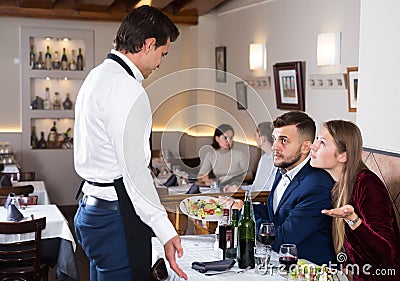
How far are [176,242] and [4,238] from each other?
2289 mm

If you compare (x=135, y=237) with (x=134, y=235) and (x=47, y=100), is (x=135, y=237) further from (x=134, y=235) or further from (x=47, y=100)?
(x=47, y=100)

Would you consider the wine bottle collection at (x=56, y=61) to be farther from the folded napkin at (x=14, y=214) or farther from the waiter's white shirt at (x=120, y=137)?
the waiter's white shirt at (x=120, y=137)

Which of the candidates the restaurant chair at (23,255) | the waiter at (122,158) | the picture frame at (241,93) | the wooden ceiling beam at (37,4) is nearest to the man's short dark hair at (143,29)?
the waiter at (122,158)

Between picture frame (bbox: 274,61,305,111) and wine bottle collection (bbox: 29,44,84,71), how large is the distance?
311cm

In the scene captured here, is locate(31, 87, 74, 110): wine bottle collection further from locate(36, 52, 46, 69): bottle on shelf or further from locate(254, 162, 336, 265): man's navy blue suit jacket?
locate(254, 162, 336, 265): man's navy blue suit jacket

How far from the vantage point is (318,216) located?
2666 mm

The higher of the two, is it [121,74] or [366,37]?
[366,37]

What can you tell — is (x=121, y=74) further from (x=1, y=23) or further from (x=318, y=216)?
(x=1, y=23)

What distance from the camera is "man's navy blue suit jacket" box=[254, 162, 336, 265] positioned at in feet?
8.70

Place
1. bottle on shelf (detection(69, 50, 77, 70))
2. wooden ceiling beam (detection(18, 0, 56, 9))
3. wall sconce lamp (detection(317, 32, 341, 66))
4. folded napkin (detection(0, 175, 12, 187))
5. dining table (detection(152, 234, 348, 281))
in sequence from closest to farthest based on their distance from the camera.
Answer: dining table (detection(152, 234, 348, 281)) → wall sconce lamp (detection(317, 32, 341, 66)) → folded napkin (detection(0, 175, 12, 187)) → wooden ceiling beam (detection(18, 0, 56, 9)) → bottle on shelf (detection(69, 50, 77, 70))

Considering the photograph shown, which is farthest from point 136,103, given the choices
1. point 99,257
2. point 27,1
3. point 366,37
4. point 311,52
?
point 27,1

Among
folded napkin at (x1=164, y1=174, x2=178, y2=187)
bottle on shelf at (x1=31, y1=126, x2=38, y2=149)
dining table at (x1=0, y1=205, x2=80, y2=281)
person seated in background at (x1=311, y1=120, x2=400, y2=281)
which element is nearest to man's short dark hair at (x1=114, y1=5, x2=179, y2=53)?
person seated in background at (x1=311, y1=120, x2=400, y2=281)

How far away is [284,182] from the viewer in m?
2.96

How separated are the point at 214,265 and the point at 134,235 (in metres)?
0.40
